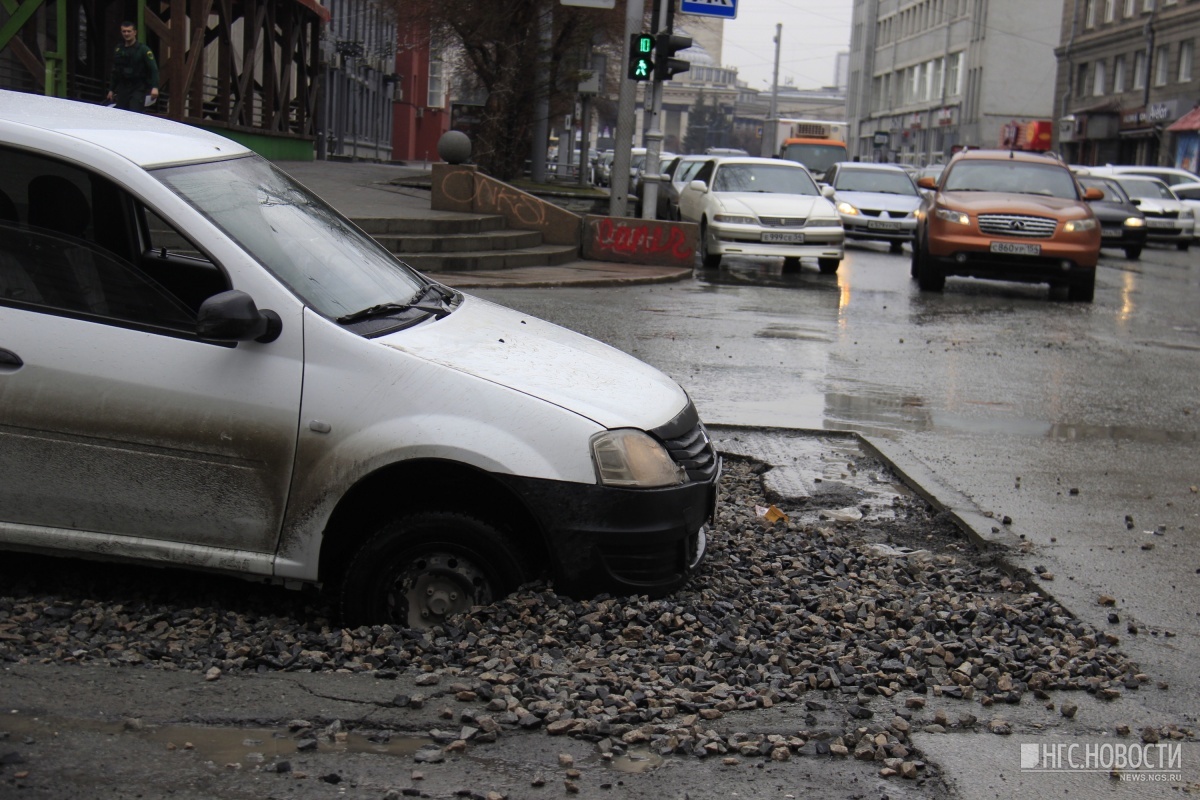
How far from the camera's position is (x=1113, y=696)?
432 cm

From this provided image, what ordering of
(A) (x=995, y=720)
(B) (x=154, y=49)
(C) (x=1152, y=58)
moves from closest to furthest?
(A) (x=995, y=720), (B) (x=154, y=49), (C) (x=1152, y=58)

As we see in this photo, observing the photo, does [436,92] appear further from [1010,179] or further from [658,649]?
[658,649]

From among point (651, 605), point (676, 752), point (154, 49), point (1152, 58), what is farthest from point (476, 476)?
point (1152, 58)

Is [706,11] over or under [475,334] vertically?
over

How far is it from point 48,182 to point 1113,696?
12.2ft

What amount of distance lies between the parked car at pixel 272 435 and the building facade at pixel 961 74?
202ft

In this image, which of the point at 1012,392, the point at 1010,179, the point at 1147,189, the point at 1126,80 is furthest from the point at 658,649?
the point at 1126,80

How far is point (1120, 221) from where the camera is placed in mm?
29641

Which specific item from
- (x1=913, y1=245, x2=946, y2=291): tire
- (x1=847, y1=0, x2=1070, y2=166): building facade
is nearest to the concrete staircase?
(x1=913, y1=245, x2=946, y2=291): tire

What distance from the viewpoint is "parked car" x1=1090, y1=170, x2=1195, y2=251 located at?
3381cm

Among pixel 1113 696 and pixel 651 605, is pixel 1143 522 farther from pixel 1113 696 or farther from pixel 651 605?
pixel 651 605

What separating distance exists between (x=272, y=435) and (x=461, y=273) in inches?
498

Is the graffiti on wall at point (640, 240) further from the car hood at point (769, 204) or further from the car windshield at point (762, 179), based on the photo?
the car windshield at point (762, 179)

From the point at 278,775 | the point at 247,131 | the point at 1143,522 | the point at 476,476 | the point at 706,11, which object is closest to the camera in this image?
the point at 278,775
